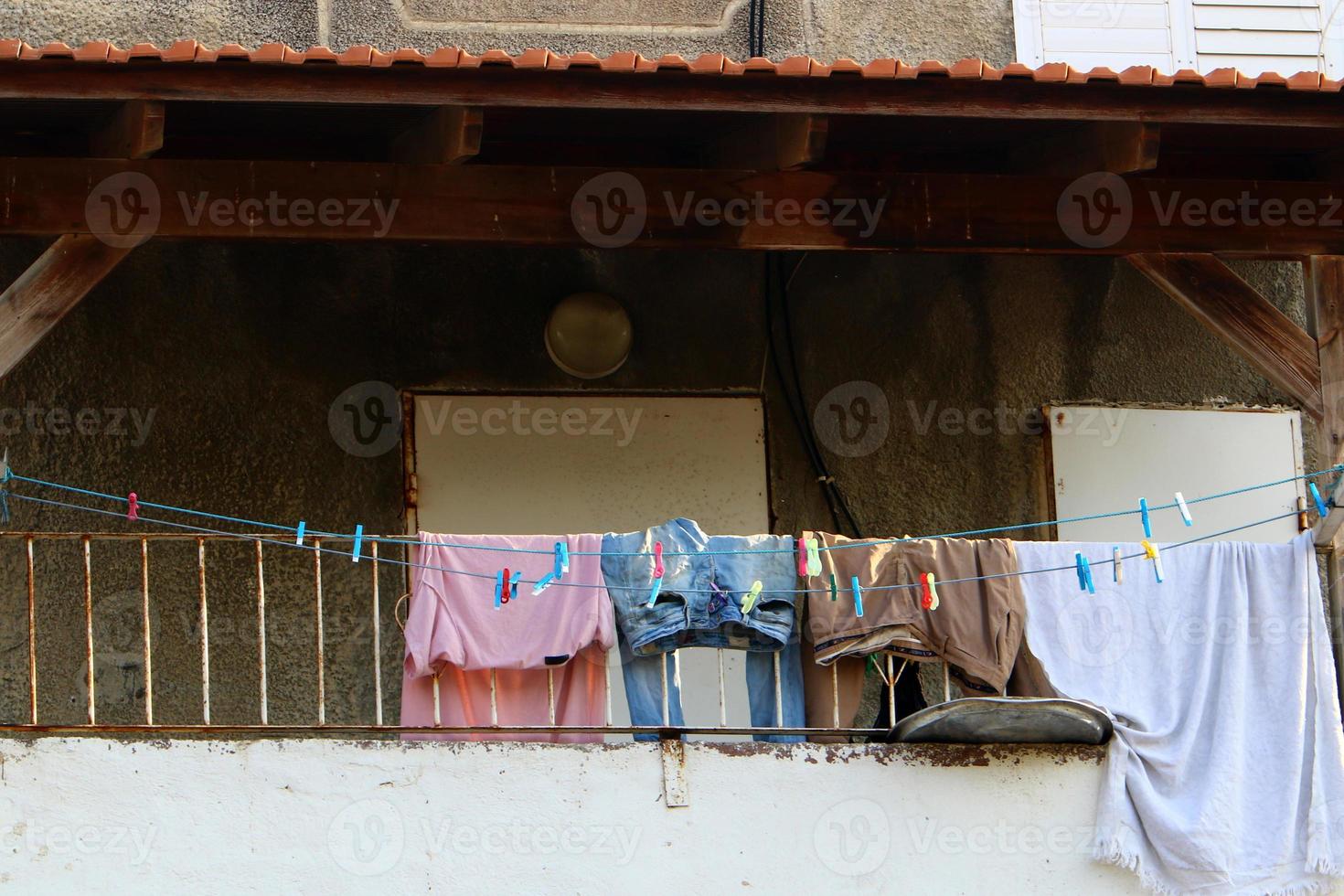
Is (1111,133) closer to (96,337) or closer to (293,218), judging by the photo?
(293,218)

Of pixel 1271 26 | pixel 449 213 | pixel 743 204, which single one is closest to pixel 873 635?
pixel 743 204

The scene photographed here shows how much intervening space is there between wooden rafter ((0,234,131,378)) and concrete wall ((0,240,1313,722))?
51.8 inches

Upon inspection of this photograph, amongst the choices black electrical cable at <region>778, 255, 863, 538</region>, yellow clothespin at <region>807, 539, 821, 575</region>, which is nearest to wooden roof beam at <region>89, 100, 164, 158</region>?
yellow clothespin at <region>807, 539, 821, 575</region>

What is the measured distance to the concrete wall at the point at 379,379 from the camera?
7887 mm

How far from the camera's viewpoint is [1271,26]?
941 cm

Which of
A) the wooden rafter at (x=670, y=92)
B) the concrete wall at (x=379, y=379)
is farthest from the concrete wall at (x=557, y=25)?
the wooden rafter at (x=670, y=92)

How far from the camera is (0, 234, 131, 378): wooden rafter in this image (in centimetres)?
661

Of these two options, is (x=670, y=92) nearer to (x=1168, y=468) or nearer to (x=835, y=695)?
(x=835, y=695)

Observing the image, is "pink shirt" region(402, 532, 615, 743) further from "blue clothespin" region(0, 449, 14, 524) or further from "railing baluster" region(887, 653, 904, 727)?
"blue clothespin" region(0, 449, 14, 524)

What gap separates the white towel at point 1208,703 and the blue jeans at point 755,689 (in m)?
0.87

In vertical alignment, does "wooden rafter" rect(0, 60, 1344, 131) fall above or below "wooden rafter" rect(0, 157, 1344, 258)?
above

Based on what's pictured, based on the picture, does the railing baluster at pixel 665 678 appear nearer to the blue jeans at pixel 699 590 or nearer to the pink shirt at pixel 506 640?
the blue jeans at pixel 699 590

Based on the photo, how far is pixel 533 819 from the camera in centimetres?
645

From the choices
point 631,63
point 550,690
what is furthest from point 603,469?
point 631,63
